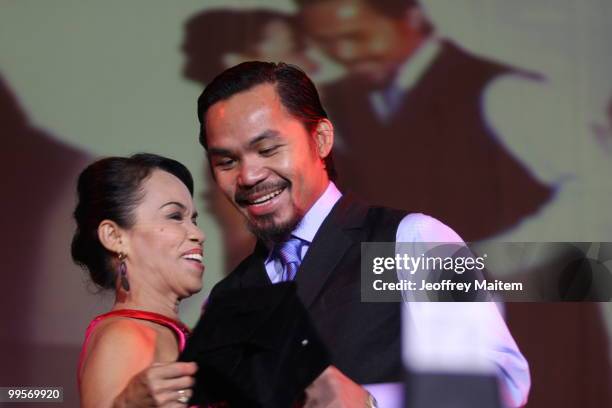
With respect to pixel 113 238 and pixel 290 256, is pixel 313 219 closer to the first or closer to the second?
pixel 290 256

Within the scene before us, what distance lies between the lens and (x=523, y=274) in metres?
2.71

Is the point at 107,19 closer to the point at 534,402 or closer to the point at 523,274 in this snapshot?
the point at 523,274

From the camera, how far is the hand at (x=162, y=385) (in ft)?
6.37

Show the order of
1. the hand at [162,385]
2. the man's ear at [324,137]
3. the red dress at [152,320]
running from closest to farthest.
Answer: the hand at [162,385]
the red dress at [152,320]
the man's ear at [324,137]

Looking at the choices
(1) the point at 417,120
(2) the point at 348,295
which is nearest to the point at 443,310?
(2) the point at 348,295

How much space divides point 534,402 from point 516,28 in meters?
1.08

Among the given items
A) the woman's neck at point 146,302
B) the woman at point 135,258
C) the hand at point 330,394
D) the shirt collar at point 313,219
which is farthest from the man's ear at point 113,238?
the hand at point 330,394

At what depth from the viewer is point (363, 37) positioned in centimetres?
282

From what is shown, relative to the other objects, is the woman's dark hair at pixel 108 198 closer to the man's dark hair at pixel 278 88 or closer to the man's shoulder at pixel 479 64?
the man's dark hair at pixel 278 88

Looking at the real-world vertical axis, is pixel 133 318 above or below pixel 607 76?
below

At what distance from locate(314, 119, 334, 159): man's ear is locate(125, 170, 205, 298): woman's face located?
0.40m

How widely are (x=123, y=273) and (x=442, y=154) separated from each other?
38.7 inches

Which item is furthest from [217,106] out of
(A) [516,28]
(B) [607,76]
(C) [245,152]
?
(B) [607,76]

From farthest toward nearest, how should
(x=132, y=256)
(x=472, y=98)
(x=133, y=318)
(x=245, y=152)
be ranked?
(x=472, y=98)
(x=245, y=152)
(x=132, y=256)
(x=133, y=318)
